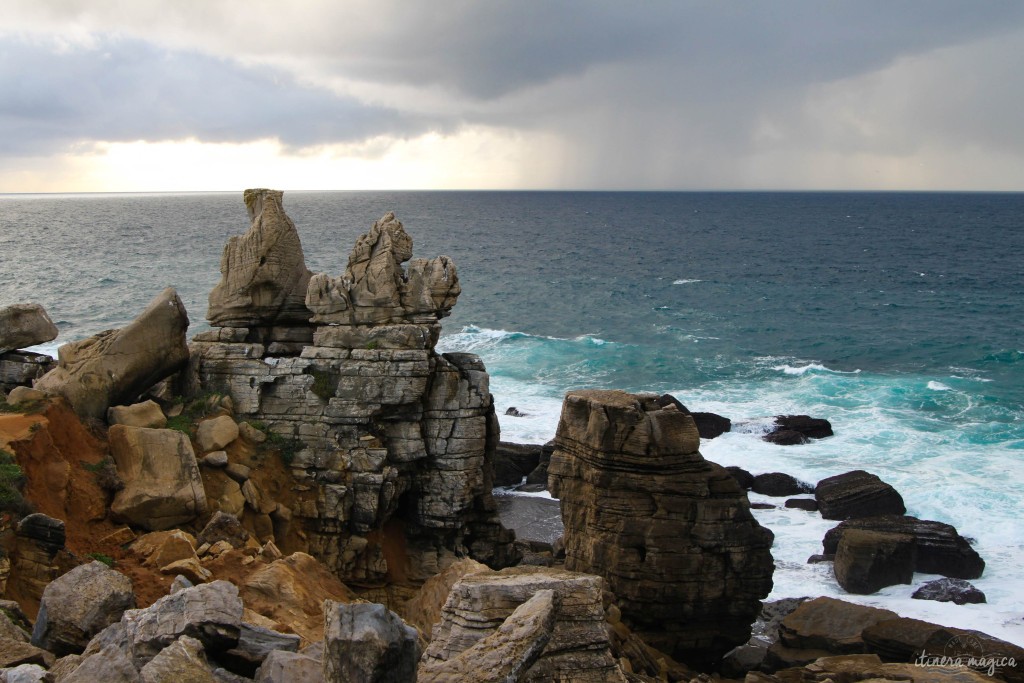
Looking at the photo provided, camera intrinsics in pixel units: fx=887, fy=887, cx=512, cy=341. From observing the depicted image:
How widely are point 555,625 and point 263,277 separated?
556 inches

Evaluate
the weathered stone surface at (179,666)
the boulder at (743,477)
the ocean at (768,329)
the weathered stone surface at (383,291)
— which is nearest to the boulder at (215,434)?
the weathered stone surface at (383,291)

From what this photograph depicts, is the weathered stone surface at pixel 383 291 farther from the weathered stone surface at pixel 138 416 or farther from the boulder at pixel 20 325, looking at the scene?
the boulder at pixel 20 325

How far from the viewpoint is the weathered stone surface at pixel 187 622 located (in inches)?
363

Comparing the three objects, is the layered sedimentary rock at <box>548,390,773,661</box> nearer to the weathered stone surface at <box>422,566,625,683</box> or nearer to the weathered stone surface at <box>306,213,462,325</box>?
the weathered stone surface at <box>306,213,462,325</box>

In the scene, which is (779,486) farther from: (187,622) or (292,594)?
(187,622)

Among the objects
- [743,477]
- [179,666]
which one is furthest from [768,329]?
[179,666]

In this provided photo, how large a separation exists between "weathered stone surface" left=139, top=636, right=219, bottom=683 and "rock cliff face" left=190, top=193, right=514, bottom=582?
11712 millimetres

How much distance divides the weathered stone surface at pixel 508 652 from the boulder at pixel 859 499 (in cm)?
2399

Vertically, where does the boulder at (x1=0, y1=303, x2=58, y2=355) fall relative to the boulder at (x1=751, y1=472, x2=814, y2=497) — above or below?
above

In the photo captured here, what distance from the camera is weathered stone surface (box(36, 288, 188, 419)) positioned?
65.1 feet

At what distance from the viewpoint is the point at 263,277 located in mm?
22125

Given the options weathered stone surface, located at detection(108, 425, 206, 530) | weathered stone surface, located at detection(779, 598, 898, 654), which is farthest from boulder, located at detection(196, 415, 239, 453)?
weathered stone surface, located at detection(779, 598, 898, 654)

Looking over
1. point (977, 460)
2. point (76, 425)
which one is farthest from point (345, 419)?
point (977, 460)

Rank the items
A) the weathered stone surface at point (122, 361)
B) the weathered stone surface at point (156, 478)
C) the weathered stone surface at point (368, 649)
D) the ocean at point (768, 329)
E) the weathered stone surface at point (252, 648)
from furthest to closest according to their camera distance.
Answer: the ocean at point (768, 329) → the weathered stone surface at point (122, 361) → the weathered stone surface at point (156, 478) → the weathered stone surface at point (252, 648) → the weathered stone surface at point (368, 649)
